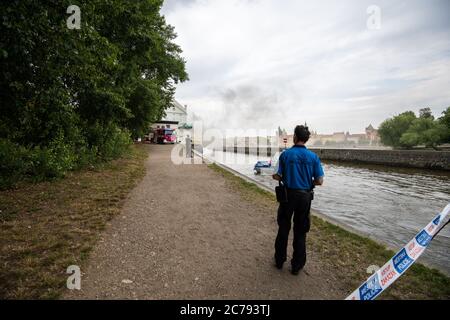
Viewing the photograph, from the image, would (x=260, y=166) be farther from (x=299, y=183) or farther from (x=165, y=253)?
(x=299, y=183)

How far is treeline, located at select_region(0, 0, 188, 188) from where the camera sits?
15.7ft

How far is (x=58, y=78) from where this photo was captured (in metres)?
6.10

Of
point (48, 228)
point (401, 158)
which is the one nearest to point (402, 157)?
point (401, 158)

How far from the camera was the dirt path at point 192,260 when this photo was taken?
3.32m

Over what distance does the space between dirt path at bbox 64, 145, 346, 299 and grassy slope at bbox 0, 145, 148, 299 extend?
0.34 meters

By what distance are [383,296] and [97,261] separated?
4189 mm

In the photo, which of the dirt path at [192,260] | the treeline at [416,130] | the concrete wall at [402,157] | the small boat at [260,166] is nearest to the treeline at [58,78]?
the dirt path at [192,260]

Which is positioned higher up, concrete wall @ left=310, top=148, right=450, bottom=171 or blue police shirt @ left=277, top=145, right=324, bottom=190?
blue police shirt @ left=277, top=145, right=324, bottom=190

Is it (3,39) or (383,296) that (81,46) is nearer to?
(3,39)

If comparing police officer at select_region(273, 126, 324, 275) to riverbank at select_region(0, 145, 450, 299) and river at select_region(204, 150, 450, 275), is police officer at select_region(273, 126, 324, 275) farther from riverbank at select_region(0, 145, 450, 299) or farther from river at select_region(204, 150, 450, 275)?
river at select_region(204, 150, 450, 275)

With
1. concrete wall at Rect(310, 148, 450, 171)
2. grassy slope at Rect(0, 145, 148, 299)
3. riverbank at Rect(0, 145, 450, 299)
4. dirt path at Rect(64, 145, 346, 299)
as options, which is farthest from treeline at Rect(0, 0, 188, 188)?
concrete wall at Rect(310, 148, 450, 171)

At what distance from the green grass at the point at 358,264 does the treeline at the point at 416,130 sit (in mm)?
63979

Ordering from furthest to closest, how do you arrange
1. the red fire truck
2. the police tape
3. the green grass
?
the red fire truck
the green grass
the police tape

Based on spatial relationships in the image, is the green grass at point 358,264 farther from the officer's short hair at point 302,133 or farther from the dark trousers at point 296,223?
the officer's short hair at point 302,133
